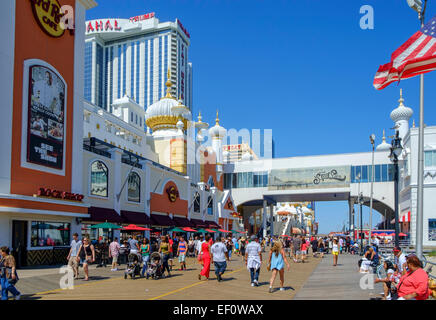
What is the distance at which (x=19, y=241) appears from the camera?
2214cm

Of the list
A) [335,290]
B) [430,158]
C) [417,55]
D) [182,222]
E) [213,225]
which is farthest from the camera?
[213,225]

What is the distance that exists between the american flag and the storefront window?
18.7 m

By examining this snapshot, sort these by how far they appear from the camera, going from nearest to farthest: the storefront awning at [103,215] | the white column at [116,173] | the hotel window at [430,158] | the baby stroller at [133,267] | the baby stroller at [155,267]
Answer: the baby stroller at [155,267], the baby stroller at [133,267], the storefront awning at [103,215], the white column at [116,173], the hotel window at [430,158]

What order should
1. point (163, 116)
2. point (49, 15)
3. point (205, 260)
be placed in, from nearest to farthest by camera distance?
point (205, 260), point (49, 15), point (163, 116)

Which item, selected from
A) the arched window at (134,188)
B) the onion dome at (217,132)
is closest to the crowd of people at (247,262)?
the arched window at (134,188)

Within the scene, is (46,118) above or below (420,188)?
above

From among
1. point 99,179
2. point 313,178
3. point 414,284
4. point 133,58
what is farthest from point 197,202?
point 133,58

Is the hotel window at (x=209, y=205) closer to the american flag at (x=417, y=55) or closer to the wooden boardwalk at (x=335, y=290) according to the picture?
the wooden boardwalk at (x=335, y=290)

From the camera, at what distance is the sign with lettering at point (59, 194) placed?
23078 millimetres

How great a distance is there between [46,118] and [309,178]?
44.7m

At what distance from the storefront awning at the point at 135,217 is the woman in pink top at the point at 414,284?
79.7 feet

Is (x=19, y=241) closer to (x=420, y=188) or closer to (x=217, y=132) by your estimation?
(x=420, y=188)

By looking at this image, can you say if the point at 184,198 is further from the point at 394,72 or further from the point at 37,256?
the point at 394,72
